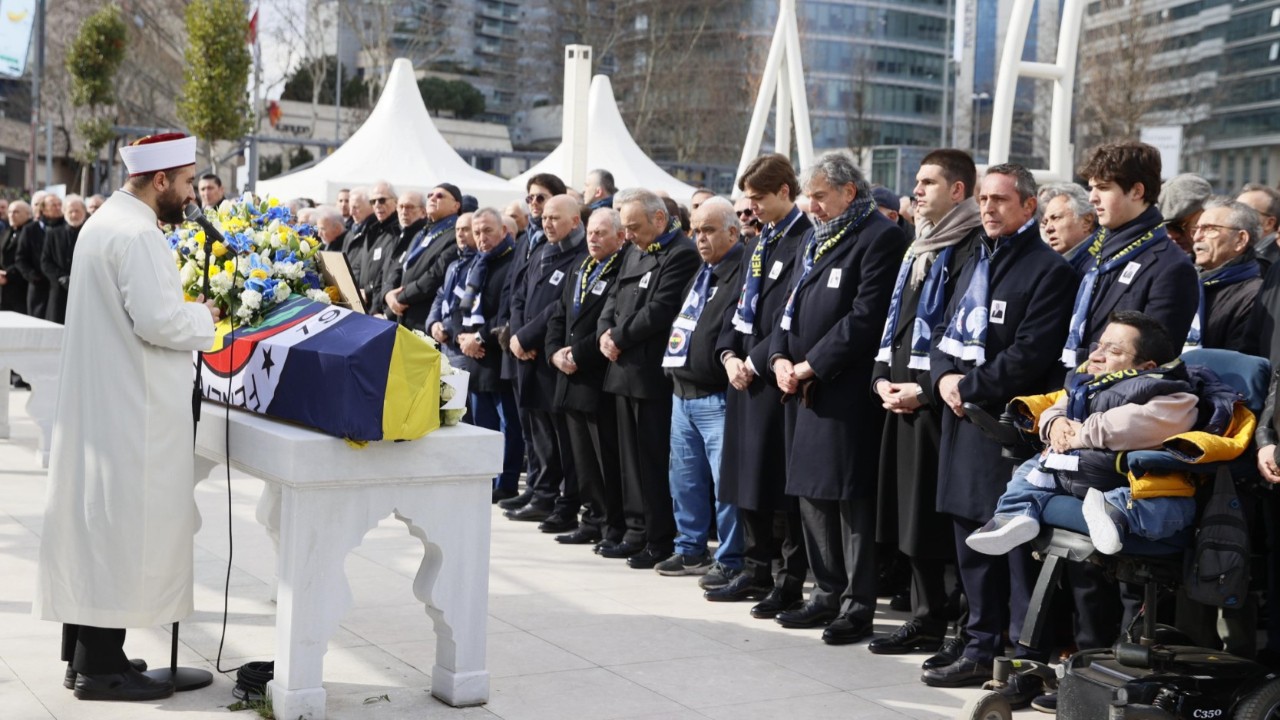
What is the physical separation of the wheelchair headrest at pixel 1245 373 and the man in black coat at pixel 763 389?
2135mm

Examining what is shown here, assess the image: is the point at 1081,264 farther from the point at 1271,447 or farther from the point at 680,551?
the point at 680,551

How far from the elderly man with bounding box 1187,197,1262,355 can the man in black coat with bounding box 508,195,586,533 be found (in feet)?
12.3

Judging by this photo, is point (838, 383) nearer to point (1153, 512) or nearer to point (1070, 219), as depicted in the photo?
point (1070, 219)

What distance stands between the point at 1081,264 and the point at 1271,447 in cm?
→ 173

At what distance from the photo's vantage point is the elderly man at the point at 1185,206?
267 inches

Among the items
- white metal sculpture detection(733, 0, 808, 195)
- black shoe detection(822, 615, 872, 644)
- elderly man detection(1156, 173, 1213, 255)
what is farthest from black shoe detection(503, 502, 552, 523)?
white metal sculpture detection(733, 0, 808, 195)

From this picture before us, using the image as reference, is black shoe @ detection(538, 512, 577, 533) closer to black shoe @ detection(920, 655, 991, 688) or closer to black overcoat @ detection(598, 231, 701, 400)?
black overcoat @ detection(598, 231, 701, 400)

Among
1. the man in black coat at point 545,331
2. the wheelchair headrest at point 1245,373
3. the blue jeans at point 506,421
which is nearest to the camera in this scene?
the wheelchair headrest at point 1245,373

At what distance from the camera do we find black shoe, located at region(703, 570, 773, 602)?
704cm

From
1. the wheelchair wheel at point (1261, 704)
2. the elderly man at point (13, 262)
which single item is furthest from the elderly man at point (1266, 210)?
the elderly man at point (13, 262)

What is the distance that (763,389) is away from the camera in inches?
268

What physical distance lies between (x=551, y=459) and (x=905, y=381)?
3.72m

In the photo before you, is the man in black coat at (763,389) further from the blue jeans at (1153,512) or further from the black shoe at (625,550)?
the blue jeans at (1153,512)

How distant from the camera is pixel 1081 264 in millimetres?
6129
